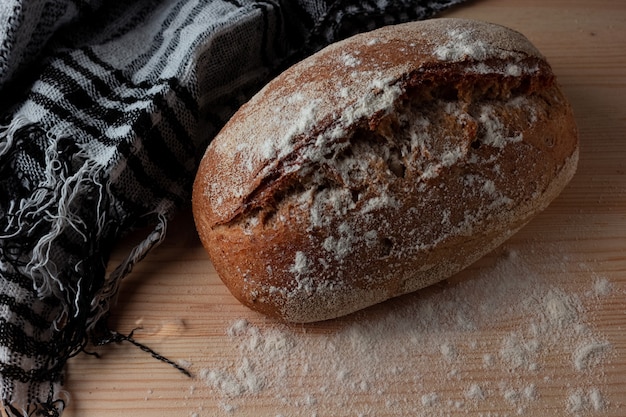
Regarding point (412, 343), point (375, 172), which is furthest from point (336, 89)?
point (412, 343)

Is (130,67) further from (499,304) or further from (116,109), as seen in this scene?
(499,304)

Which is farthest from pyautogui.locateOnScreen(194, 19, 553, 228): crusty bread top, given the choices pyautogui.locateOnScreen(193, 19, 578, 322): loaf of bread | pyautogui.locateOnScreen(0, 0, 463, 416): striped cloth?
pyautogui.locateOnScreen(0, 0, 463, 416): striped cloth

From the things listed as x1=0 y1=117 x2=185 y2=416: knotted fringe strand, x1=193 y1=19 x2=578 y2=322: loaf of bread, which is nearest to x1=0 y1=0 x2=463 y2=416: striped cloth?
x1=0 y1=117 x2=185 y2=416: knotted fringe strand

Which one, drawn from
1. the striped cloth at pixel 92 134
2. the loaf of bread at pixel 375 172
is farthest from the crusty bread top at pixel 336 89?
the striped cloth at pixel 92 134

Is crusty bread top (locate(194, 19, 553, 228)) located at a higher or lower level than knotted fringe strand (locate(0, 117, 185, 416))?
higher

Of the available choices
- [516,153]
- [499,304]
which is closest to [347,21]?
[516,153]

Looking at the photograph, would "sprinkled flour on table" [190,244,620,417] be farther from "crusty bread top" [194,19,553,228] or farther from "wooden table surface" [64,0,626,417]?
"crusty bread top" [194,19,553,228]

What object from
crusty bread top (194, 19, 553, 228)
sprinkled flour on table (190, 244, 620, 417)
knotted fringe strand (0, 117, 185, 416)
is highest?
crusty bread top (194, 19, 553, 228)
